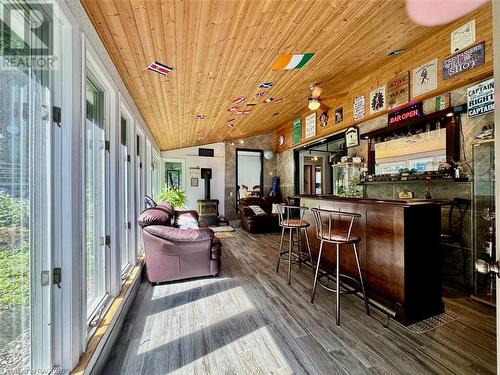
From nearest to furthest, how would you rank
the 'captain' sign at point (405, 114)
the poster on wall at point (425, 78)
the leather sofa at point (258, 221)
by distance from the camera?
the poster on wall at point (425, 78), the 'captain' sign at point (405, 114), the leather sofa at point (258, 221)

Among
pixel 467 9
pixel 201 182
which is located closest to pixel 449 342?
pixel 467 9

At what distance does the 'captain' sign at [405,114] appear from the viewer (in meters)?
3.20

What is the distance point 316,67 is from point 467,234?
2.99 metres

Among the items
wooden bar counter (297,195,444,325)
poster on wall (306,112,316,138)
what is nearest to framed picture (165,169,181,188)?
poster on wall (306,112,316,138)

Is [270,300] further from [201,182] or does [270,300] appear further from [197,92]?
[201,182]

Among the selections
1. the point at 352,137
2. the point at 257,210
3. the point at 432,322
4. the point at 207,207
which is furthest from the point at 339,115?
the point at 207,207

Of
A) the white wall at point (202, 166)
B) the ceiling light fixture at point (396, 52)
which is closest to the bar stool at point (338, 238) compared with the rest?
the ceiling light fixture at point (396, 52)

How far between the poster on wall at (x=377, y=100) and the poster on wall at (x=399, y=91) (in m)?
0.09

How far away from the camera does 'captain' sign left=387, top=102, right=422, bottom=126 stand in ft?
10.5

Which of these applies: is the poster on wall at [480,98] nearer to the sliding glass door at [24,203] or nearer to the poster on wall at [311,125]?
the poster on wall at [311,125]

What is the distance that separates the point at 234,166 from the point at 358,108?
4.59m

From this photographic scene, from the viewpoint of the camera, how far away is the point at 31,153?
1143 mm

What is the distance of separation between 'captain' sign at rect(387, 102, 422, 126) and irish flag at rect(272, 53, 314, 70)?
1.72 meters

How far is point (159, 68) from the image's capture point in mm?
2311
